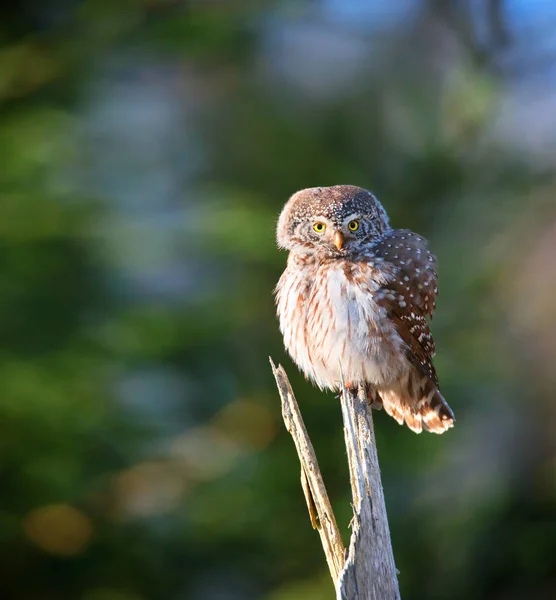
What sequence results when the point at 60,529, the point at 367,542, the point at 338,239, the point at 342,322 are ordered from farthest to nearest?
1. the point at 60,529
2. the point at 342,322
3. the point at 338,239
4. the point at 367,542

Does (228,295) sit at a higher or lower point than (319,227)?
higher

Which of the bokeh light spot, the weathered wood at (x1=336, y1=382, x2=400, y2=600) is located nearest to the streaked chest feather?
the weathered wood at (x1=336, y1=382, x2=400, y2=600)

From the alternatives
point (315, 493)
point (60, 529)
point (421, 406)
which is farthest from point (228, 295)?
point (315, 493)

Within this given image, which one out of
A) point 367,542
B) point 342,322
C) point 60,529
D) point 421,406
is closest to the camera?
point 367,542

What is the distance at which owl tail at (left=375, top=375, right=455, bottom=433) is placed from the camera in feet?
13.2

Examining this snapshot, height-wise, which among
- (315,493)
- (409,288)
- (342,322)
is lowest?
(315,493)

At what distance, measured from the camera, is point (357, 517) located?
2568mm

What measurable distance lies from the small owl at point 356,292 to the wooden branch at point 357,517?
69 cm

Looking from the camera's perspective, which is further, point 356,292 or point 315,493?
point 356,292

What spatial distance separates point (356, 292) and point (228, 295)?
3584 mm

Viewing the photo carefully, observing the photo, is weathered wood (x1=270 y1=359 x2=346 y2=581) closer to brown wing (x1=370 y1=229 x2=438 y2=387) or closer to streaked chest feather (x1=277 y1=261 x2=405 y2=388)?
streaked chest feather (x1=277 y1=261 x2=405 y2=388)

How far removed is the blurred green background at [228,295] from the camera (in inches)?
257

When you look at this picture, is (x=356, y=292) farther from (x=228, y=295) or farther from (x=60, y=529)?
(x=60, y=529)

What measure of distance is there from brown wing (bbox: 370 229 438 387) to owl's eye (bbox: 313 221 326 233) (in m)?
0.28
